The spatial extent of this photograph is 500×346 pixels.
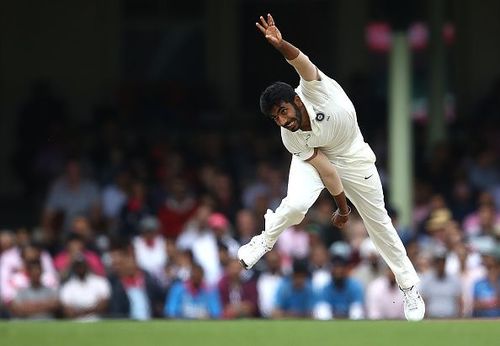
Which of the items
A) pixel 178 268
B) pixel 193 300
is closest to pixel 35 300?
pixel 178 268

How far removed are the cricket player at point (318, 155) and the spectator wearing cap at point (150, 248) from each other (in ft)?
14.9

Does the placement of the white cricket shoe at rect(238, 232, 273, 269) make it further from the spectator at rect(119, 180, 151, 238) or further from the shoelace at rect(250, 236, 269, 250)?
the spectator at rect(119, 180, 151, 238)

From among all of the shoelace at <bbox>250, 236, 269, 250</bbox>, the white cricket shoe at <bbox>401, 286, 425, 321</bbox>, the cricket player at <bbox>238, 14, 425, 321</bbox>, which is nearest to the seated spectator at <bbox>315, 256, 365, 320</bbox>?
the white cricket shoe at <bbox>401, 286, 425, 321</bbox>

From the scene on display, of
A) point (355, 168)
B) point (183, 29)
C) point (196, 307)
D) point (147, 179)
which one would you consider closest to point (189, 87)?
point (183, 29)

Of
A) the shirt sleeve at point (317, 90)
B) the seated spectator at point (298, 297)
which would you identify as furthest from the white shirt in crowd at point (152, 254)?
the shirt sleeve at point (317, 90)

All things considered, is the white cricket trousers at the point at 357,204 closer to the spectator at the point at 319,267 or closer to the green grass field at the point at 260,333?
the green grass field at the point at 260,333

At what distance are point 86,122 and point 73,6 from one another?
1.82 metres

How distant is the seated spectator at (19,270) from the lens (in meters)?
14.4

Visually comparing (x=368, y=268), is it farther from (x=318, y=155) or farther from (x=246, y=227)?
(x=318, y=155)

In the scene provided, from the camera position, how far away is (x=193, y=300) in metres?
14.2

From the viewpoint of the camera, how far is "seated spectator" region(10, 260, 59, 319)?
14.2 metres

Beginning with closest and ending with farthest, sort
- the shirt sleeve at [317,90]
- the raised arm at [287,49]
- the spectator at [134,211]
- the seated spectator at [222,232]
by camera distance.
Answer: the raised arm at [287,49] < the shirt sleeve at [317,90] < the seated spectator at [222,232] < the spectator at [134,211]

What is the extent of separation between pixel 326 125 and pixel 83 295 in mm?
4845

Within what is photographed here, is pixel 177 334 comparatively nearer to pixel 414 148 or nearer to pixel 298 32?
pixel 414 148
